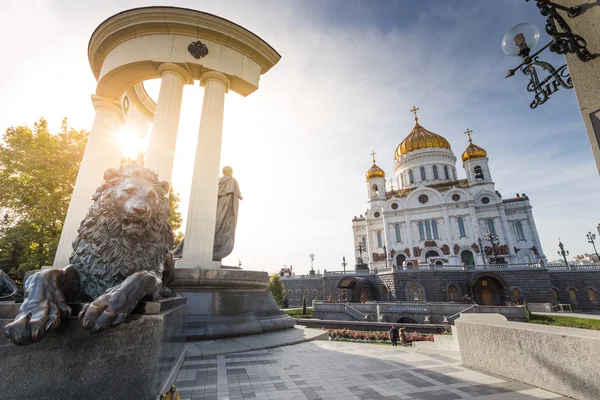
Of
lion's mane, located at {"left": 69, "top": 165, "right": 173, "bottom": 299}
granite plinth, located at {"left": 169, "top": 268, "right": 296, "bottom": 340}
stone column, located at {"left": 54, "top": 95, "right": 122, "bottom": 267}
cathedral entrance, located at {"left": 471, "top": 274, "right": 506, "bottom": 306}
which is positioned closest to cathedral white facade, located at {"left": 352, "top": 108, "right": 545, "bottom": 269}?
cathedral entrance, located at {"left": 471, "top": 274, "right": 506, "bottom": 306}

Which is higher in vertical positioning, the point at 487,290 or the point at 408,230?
the point at 408,230

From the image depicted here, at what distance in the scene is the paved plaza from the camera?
120 inches

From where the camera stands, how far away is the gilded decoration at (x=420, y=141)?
46.9m

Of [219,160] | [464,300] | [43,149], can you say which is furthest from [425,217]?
[43,149]

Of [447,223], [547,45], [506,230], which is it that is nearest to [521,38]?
[547,45]

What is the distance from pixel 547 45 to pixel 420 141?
4813 cm

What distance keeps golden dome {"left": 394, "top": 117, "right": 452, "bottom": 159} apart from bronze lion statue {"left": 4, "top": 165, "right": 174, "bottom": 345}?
50.8 meters

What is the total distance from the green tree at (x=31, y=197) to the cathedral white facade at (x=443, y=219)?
37.1 metres

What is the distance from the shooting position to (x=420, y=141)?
156 ft

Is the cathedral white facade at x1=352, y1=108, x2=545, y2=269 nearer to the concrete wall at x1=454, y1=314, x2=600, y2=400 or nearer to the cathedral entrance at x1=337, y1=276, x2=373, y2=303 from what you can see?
the cathedral entrance at x1=337, y1=276, x2=373, y2=303

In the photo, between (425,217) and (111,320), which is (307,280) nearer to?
(425,217)

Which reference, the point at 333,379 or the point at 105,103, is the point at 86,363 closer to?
the point at 333,379

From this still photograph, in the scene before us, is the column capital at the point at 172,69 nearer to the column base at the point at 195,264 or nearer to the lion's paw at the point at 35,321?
the column base at the point at 195,264

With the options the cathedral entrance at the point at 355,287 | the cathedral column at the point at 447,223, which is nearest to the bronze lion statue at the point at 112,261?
the cathedral entrance at the point at 355,287
